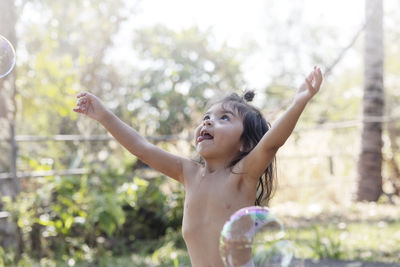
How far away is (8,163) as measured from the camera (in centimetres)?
499

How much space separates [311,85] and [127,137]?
0.89 metres

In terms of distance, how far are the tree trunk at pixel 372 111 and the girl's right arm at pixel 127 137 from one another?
19.9ft

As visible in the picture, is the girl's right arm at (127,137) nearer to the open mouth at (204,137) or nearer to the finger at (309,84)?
the open mouth at (204,137)

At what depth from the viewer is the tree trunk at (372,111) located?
25.2 feet

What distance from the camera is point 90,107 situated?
87.4 inches

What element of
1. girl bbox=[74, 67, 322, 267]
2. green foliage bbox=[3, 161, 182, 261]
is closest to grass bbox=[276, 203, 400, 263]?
girl bbox=[74, 67, 322, 267]

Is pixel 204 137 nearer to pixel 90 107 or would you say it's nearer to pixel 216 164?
pixel 216 164

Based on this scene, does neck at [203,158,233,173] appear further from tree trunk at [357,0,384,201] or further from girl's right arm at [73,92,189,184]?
tree trunk at [357,0,384,201]

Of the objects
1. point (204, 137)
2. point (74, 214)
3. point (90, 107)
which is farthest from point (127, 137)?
point (74, 214)

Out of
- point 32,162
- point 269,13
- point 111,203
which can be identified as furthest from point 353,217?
point 269,13

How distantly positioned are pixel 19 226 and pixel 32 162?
751 millimetres

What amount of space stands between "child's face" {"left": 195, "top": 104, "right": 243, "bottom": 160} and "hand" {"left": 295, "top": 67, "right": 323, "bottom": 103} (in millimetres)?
405

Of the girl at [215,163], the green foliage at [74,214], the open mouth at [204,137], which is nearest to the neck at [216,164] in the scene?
the girl at [215,163]

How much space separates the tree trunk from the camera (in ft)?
25.2
